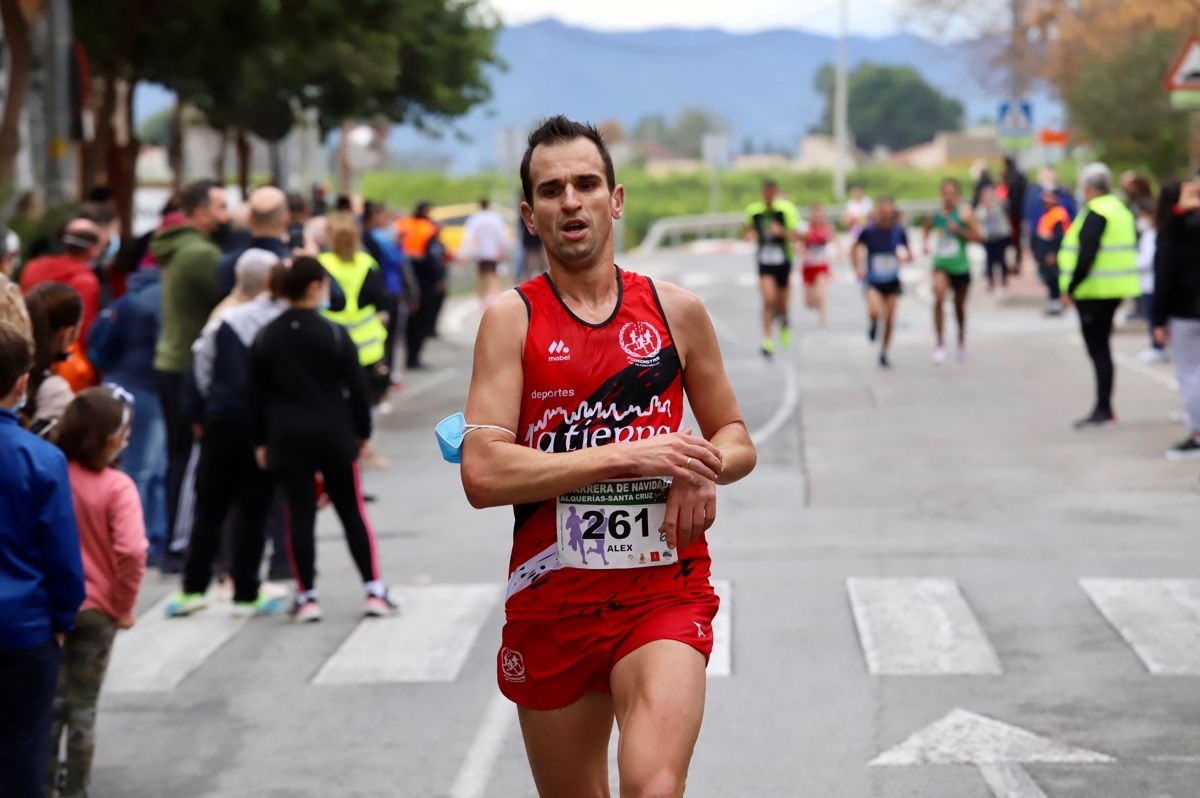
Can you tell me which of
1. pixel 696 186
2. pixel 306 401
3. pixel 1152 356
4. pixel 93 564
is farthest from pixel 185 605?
pixel 696 186

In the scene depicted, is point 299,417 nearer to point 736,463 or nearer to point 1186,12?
point 736,463

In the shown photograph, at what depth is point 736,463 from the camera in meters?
4.97

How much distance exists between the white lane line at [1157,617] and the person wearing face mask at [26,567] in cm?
511

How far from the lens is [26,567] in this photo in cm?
558

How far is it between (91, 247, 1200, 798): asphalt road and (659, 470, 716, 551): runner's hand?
2598mm

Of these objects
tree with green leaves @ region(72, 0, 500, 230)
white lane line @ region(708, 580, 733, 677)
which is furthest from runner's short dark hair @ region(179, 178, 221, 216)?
tree with green leaves @ region(72, 0, 500, 230)

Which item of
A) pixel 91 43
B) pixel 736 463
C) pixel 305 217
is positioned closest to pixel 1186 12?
pixel 91 43

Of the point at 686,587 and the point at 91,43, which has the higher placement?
the point at 91,43

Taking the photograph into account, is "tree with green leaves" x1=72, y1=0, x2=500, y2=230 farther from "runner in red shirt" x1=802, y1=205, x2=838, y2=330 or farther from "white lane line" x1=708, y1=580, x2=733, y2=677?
"white lane line" x1=708, y1=580, x2=733, y2=677

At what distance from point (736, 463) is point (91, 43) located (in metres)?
22.6

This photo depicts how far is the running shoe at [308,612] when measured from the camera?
34.4 ft

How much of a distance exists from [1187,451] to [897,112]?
184 metres

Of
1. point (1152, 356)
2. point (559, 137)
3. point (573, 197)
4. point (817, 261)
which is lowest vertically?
point (1152, 356)

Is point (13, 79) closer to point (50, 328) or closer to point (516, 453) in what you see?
point (50, 328)
